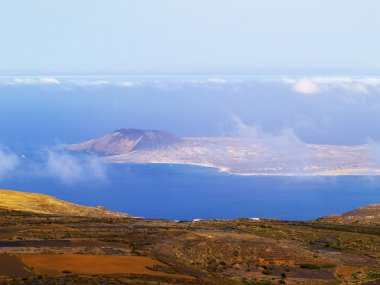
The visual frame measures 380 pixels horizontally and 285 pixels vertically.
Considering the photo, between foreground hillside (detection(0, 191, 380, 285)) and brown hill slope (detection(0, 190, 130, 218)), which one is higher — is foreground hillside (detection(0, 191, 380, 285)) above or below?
below

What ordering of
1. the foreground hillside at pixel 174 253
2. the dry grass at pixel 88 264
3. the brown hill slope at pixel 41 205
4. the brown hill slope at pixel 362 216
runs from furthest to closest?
the brown hill slope at pixel 362 216
the brown hill slope at pixel 41 205
the foreground hillside at pixel 174 253
the dry grass at pixel 88 264

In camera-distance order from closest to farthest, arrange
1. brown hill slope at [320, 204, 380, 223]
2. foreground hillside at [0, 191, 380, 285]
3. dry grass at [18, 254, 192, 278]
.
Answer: dry grass at [18, 254, 192, 278]
foreground hillside at [0, 191, 380, 285]
brown hill slope at [320, 204, 380, 223]

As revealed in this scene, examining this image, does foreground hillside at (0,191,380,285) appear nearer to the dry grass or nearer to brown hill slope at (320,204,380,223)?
the dry grass

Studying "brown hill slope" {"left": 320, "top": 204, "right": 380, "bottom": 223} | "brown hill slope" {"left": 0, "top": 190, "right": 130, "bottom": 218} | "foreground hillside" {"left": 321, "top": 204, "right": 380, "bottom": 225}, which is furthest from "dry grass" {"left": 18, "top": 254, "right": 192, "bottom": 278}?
"foreground hillside" {"left": 321, "top": 204, "right": 380, "bottom": 225}

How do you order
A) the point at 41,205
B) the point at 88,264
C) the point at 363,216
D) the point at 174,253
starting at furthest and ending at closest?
1. the point at 363,216
2. the point at 41,205
3. the point at 174,253
4. the point at 88,264

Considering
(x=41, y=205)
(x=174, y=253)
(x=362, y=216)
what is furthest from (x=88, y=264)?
(x=362, y=216)

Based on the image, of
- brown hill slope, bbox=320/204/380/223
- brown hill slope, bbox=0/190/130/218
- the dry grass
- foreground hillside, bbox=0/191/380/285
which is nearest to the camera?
the dry grass

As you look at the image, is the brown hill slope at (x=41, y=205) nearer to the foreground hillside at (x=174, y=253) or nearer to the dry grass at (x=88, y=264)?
the foreground hillside at (x=174, y=253)

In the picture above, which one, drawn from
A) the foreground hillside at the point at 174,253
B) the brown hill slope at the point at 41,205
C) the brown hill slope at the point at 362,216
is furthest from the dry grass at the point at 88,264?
the brown hill slope at the point at 362,216

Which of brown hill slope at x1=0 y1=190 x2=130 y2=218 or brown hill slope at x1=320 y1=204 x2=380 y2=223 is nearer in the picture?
brown hill slope at x1=0 y1=190 x2=130 y2=218

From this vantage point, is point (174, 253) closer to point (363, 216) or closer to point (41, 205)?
point (41, 205)
